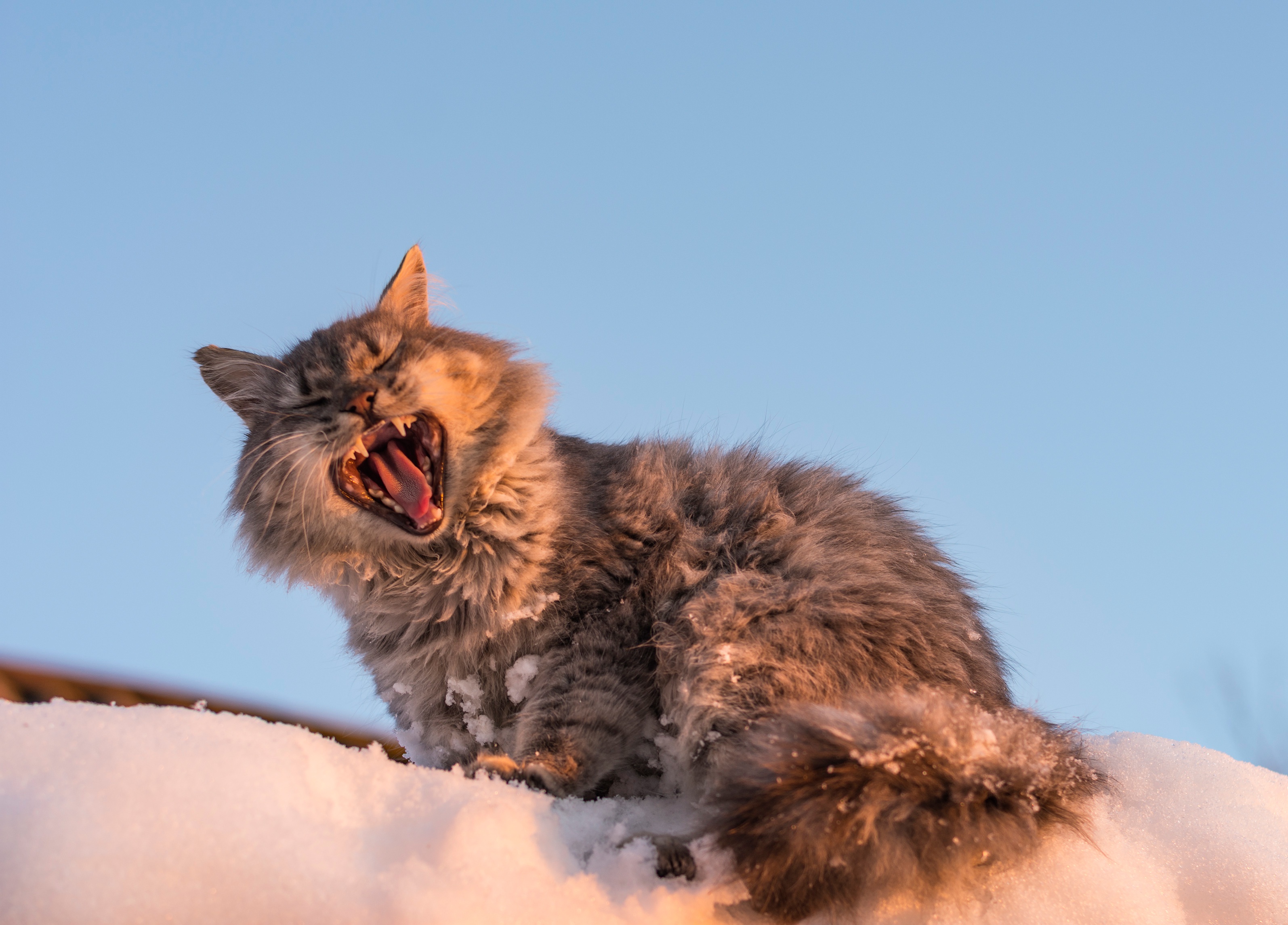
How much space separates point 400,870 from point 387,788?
23cm

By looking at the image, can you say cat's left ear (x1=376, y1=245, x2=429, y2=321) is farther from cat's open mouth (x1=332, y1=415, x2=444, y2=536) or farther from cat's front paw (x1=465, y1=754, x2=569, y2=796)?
cat's front paw (x1=465, y1=754, x2=569, y2=796)

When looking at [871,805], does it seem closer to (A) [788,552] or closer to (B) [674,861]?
(B) [674,861]

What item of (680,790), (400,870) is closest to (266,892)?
(400,870)

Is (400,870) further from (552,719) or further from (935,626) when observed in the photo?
(935,626)

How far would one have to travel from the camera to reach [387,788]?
4.42 feet

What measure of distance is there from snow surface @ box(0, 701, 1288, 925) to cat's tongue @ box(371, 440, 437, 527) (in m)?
0.68

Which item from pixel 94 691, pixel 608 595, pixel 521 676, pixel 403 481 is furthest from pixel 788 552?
pixel 94 691

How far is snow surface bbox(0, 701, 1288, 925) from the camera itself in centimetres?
104

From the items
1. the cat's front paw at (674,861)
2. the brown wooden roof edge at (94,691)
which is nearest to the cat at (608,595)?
the cat's front paw at (674,861)

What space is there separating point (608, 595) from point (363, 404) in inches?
31.8

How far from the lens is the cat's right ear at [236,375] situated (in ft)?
7.98

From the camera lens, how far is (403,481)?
213 cm

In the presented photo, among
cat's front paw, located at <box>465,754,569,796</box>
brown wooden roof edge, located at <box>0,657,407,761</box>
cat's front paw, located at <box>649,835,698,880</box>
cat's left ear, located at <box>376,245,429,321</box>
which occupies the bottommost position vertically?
brown wooden roof edge, located at <box>0,657,407,761</box>

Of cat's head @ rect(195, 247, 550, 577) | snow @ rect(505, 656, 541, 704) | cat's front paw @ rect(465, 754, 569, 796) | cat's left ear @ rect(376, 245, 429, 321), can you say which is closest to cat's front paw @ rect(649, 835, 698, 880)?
cat's front paw @ rect(465, 754, 569, 796)
